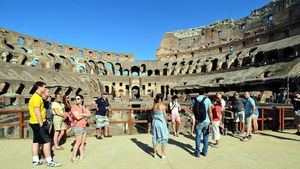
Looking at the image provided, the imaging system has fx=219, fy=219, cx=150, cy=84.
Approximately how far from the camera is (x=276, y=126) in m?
9.85

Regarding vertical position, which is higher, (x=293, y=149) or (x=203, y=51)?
(x=203, y=51)

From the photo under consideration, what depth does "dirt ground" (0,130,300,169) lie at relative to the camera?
5.01 meters

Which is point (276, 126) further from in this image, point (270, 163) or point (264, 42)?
point (264, 42)

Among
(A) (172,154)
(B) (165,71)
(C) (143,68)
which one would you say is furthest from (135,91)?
(A) (172,154)

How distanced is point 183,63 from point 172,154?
45976 millimetres

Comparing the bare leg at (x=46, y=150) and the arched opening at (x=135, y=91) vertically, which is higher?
the arched opening at (x=135, y=91)

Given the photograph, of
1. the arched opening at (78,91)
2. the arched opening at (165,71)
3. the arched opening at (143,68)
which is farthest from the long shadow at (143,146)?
the arched opening at (143,68)

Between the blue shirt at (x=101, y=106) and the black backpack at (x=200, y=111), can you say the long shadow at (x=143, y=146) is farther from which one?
the black backpack at (x=200, y=111)

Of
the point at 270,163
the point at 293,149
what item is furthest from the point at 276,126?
the point at 270,163

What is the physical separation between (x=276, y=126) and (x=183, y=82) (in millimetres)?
32988

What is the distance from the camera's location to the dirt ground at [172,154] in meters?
5.01

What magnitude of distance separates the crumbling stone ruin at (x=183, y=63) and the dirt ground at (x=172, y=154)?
54.7ft


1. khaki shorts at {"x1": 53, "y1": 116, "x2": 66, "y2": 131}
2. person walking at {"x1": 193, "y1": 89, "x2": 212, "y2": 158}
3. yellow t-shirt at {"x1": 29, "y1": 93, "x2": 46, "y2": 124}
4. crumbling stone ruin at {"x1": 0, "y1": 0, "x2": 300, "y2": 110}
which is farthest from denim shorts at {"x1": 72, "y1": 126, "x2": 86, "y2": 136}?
crumbling stone ruin at {"x1": 0, "y1": 0, "x2": 300, "y2": 110}

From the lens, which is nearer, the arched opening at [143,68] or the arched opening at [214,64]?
the arched opening at [214,64]
